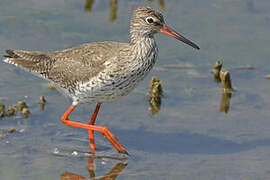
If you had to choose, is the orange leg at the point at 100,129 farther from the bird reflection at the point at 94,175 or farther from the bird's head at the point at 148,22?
the bird's head at the point at 148,22

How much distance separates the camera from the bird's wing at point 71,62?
32.8ft

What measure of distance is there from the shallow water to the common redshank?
57 cm

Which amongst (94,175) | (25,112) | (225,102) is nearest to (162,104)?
(225,102)

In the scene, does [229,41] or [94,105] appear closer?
[94,105]

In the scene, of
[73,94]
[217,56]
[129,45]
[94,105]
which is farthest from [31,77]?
[217,56]

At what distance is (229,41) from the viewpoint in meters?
13.7

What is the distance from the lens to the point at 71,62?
1032cm

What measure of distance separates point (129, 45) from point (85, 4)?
16.3 feet

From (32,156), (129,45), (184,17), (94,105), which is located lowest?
(32,156)

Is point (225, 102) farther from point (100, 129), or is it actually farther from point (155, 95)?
point (100, 129)

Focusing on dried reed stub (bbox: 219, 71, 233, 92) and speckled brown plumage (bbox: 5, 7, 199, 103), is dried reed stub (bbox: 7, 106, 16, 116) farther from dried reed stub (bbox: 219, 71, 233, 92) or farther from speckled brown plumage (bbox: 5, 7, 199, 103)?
dried reed stub (bbox: 219, 71, 233, 92)

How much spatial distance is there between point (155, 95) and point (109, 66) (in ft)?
7.18

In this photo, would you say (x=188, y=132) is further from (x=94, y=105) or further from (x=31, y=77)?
(x=31, y=77)

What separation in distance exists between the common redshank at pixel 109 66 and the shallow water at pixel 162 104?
57 centimetres
